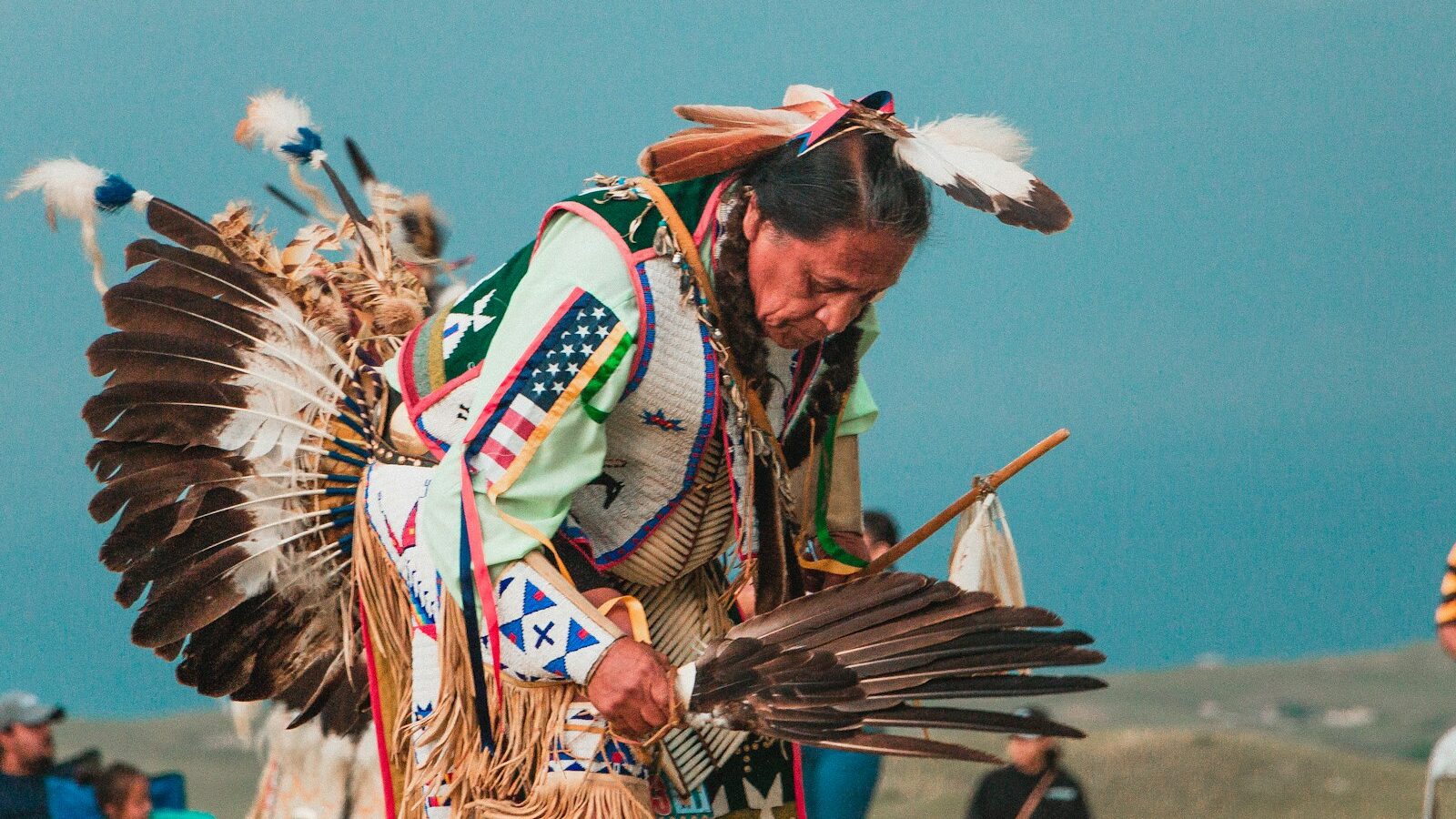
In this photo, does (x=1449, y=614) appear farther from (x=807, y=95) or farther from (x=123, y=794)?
(x=123, y=794)

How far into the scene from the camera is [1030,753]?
321 centimetres

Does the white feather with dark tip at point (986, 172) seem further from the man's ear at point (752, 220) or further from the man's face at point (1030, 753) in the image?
the man's face at point (1030, 753)

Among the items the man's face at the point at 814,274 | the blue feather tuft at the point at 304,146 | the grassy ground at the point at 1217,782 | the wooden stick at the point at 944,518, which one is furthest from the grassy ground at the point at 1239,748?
the man's face at the point at 814,274

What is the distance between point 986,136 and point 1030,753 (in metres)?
1.67

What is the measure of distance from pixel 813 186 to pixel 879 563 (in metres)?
0.59

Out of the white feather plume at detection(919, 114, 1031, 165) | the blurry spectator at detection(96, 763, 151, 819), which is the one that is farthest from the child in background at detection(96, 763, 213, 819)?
the white feather plume at detection(919, 114, 1031, 165)

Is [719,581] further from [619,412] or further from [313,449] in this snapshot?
[313,449]

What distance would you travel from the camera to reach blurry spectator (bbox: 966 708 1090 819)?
3.18 metres

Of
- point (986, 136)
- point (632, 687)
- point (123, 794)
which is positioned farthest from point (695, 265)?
point (123, 794)

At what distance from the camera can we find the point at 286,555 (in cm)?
229

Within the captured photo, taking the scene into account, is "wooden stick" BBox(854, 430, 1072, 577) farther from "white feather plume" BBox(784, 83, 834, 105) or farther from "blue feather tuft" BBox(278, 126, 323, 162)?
"blue feather tuft" BBox(278, 126, 323, 162)

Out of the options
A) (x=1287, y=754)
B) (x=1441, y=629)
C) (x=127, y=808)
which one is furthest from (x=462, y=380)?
(x=1287, y=754)

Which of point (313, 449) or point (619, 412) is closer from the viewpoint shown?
point (619, 412)

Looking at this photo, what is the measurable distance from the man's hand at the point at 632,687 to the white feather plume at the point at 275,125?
1194 mm
